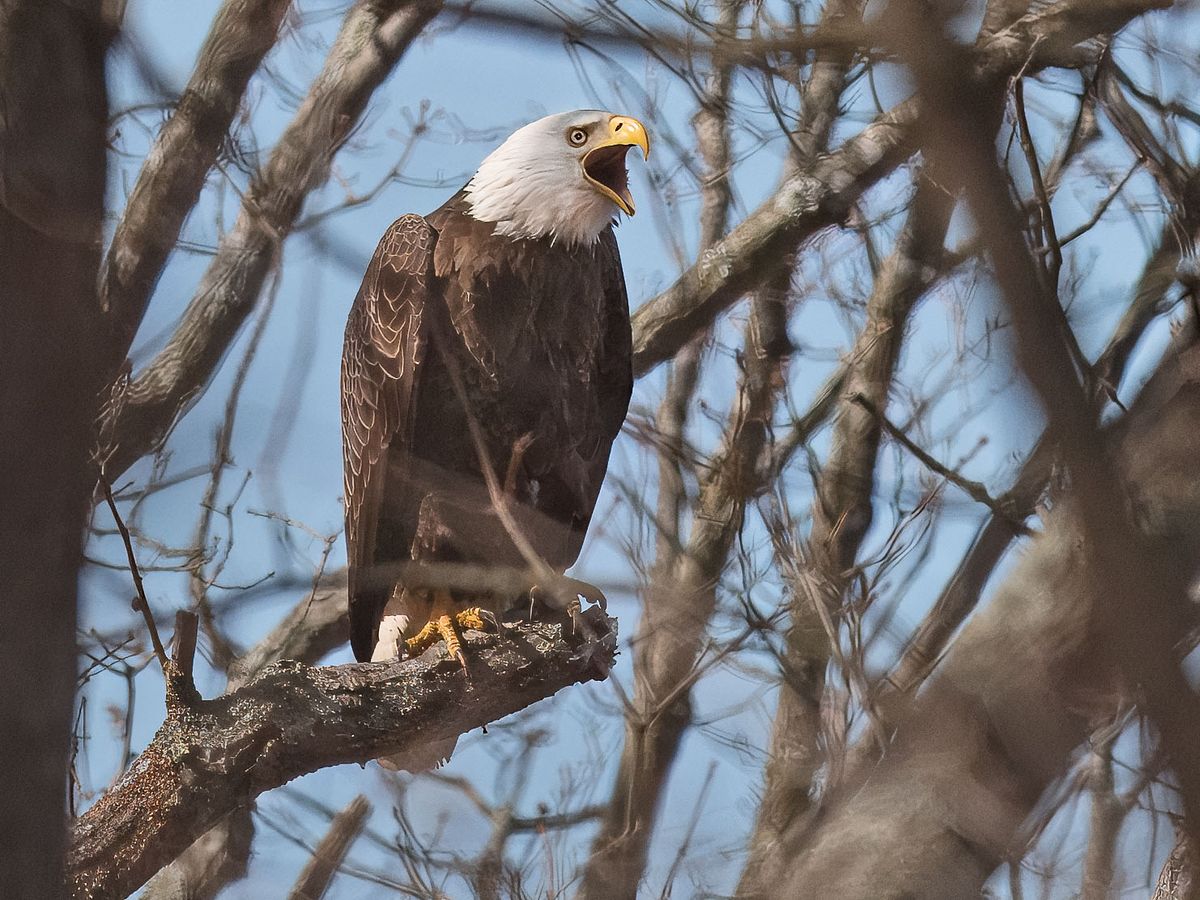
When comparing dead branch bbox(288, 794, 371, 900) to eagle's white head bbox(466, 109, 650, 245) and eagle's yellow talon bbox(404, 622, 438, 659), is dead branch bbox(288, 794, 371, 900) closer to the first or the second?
eagle's yellow talon bbox(404, 622, 438, 659)

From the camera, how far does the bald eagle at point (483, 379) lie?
14.0ft

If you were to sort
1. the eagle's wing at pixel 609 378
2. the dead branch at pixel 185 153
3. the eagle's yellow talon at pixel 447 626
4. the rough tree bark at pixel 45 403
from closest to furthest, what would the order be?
the rough tree bark at pixel 45 403
the dead branch at pixel 185 153
the eagle's yellow talon at pixel 447 626
the eagle's wing at pixel 609 378

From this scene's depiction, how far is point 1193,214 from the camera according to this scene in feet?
8.70

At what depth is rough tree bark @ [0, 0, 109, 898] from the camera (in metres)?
1.42

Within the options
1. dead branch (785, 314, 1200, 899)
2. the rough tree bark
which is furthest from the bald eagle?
dead branch (785, 314, 1200, 899)

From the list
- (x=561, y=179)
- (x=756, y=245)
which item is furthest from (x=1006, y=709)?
(x=756, y=245)

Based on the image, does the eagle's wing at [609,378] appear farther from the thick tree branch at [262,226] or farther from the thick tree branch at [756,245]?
the thick tree branch at [756,245]

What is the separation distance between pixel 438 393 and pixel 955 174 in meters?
3.59

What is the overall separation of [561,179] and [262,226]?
5.70 feet

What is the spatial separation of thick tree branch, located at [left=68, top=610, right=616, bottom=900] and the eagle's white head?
1.44 metres

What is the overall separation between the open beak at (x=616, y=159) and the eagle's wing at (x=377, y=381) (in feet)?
2.14

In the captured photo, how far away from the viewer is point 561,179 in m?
4.62

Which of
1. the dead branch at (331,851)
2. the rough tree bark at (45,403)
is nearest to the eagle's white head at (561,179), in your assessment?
the dead branch at (331,851)

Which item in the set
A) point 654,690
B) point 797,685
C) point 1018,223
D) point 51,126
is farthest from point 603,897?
point 1018,223
